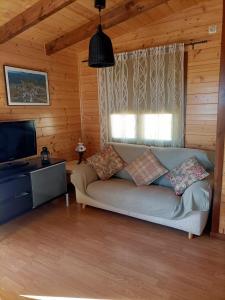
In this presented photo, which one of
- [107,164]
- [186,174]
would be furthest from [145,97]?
[186,174]

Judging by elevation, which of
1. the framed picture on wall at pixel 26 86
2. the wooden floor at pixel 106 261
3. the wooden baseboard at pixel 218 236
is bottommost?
the wooden floor at pixel 106 261

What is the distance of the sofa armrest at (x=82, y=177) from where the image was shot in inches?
121

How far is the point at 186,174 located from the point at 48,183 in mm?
1767

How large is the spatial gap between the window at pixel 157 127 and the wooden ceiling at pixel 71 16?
54.0 inches

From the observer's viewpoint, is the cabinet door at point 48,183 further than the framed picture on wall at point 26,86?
No

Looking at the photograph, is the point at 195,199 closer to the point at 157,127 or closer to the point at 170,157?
the point at 170,157

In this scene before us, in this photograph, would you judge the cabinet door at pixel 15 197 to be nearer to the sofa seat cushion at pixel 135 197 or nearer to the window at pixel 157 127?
the sofa seat cushion at pixel 135 197

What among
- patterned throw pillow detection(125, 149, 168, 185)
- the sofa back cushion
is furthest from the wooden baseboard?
patterned throw pillow detection(125, 149, 168, 185)

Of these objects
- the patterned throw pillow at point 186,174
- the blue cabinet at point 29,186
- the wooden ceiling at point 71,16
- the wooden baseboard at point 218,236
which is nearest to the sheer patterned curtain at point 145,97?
the wooden ceiling at point 71,16

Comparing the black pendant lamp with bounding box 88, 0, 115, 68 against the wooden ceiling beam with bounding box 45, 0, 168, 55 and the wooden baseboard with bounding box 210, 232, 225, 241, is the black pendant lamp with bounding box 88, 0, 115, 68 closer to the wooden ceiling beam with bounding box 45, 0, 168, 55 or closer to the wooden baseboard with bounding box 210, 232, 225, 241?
the wooden ceiling beam with bounding box 45, 0, 168, 55

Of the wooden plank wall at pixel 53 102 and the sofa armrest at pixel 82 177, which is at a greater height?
the wooden plank wall at pixel 53 102

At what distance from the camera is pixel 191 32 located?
10.2ft

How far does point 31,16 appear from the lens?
244 cm

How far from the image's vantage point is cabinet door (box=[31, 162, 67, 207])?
9.41 ft
